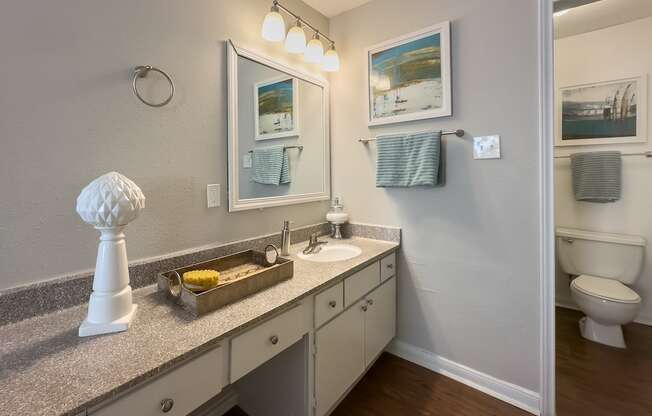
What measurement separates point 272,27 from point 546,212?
159cm

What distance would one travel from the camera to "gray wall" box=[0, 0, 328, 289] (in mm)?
879

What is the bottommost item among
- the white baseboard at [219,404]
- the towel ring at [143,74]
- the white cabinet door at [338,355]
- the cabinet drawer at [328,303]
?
the white baseboard at [219,404]

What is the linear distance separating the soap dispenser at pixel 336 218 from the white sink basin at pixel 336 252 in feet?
0.50

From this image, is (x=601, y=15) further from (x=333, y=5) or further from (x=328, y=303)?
(x=328, y=303)

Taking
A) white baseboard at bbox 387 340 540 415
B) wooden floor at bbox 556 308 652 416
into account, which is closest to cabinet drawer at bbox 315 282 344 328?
white baseboard at bbox 387 340 540 415

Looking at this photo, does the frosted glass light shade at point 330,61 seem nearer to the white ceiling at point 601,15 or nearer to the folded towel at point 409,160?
the folded towel at point 409,160

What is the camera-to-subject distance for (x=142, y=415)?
0.69m

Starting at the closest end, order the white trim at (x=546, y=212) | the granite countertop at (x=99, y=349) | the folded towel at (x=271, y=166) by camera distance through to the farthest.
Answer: the granite countertop at (x=99, y=349)
the white trim at (x=546, y=212)
the folded towel at (x=271, y=166)

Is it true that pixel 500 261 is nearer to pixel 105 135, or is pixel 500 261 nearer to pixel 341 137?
pixel 341 137

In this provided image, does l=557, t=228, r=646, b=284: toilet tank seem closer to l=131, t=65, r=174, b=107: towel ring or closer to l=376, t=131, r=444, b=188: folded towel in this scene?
l=376, t=131, r=444, b=188: folded towel

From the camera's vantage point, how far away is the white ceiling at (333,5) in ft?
6.11

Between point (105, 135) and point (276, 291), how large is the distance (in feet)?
2.71

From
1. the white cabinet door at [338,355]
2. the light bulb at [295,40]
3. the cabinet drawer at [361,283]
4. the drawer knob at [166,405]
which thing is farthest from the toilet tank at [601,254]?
the drawer knob at [166,405]

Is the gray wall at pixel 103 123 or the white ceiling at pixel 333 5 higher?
the white ceiling at pixel 333 5
